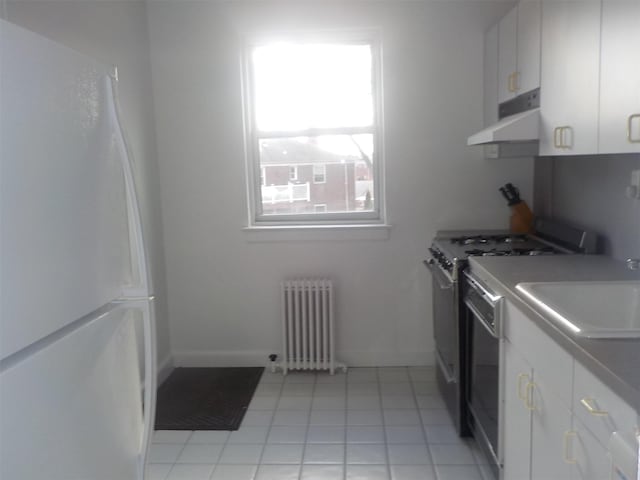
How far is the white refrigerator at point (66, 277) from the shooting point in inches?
40.1

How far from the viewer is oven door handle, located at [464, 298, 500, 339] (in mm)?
2139

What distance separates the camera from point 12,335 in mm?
1012

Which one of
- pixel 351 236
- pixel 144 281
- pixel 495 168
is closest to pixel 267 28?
pixel 351 236

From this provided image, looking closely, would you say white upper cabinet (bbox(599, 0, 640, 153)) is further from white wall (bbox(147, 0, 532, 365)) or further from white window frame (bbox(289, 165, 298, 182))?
white window frame (bbox(289, 165, 298, 182))

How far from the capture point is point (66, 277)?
1201 mm

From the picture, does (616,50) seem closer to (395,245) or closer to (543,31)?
(543,31)

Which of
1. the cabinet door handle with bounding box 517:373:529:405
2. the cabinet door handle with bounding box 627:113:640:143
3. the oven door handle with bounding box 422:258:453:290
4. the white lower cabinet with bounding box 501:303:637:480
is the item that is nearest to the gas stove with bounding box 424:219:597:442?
the oven door handle with bounding box 422:258:453:290

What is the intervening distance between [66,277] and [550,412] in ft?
4.39

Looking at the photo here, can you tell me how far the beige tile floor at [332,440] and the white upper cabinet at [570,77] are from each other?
4.85 feet

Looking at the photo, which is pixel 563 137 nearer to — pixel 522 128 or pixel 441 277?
pixel 522 128

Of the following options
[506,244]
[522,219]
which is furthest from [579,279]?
[522,219]

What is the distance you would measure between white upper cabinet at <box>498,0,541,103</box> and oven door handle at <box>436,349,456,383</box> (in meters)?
1.43

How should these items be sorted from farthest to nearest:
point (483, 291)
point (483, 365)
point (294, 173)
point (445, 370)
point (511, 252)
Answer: point (294, 173) → point (445, 370) → point (511, 252) → point (483, 365) → point (483, 291)

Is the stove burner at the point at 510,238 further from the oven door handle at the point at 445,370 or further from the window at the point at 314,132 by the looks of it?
Result: the window at the point at 314,132
